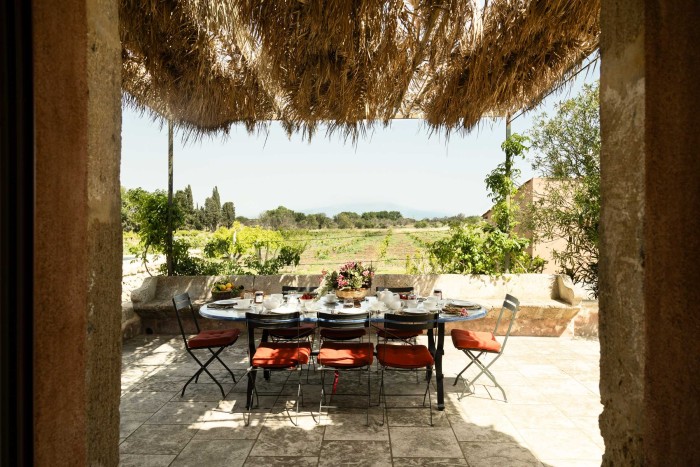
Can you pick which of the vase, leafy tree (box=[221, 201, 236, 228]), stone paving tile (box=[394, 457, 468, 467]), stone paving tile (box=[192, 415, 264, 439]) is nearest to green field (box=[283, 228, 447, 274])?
leafy tree (box=[221, 201, 236, 228])

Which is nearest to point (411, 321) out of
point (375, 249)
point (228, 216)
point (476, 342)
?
point (476, 342)

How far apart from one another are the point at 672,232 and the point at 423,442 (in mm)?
2599

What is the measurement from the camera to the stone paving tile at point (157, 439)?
2949 mm

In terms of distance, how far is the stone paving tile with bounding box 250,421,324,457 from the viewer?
2908 millimetres

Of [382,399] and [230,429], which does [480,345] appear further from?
[230,429]

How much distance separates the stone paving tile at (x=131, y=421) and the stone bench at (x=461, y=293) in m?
2.48

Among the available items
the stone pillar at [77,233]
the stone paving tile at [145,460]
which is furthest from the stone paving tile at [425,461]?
the stone pillar at [77,233]

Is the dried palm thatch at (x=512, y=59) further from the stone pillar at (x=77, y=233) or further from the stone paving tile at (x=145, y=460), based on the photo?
the stone paving tile at (x=145, y=460)

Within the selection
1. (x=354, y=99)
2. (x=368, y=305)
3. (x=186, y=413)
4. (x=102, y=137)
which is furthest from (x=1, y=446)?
(x=354, y=99)

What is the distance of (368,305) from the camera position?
4.12 m

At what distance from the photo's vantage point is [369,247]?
24.2ft

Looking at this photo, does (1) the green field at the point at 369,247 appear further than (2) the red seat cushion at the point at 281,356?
Yes

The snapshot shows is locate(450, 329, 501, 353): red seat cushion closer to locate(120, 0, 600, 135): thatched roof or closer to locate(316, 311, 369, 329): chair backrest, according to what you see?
locate(316, 311, 369, 329): chair backrest

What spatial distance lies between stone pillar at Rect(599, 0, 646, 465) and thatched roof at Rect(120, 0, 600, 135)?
225 centimetres
